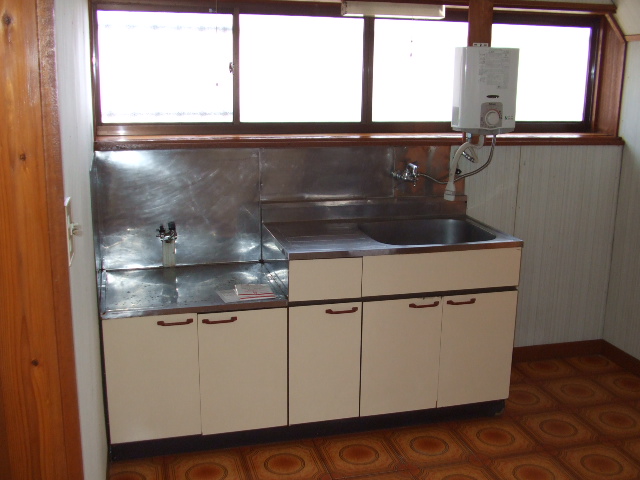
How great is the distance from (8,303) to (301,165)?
216 cm

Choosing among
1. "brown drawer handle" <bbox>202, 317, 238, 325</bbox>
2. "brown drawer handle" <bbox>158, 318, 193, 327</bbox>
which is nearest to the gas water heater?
"brown drawer handle" <bbox>202, 317, 238, 325</bbox>

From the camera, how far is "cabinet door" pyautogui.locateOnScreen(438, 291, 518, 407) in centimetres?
310

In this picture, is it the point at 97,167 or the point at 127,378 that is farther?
the point at 97,167

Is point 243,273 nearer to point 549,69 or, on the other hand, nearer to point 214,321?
point 214,321

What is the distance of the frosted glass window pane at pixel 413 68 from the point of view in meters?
3.50

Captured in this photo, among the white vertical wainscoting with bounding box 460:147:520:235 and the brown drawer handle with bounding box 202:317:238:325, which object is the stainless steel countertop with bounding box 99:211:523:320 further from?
the white vertical wainscoting with bounding box 460:147:520:235

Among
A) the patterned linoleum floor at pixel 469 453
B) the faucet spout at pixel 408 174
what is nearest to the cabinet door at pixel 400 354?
the patterned linoleum floor at pixel 469 453

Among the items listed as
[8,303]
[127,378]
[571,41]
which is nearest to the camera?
[8,303]

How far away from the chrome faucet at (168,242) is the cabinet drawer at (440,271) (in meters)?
0.88

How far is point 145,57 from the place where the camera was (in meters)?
3.16

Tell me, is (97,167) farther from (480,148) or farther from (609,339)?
(609,339)

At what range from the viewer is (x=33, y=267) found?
130cm

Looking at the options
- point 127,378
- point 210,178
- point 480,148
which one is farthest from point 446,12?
point 127,378

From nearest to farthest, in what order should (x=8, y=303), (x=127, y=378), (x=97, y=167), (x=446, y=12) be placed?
1. (x=8, y=303)
2. (x=127, y=378)
3. (x=97, y=167)
4. (x=446, y=12)
